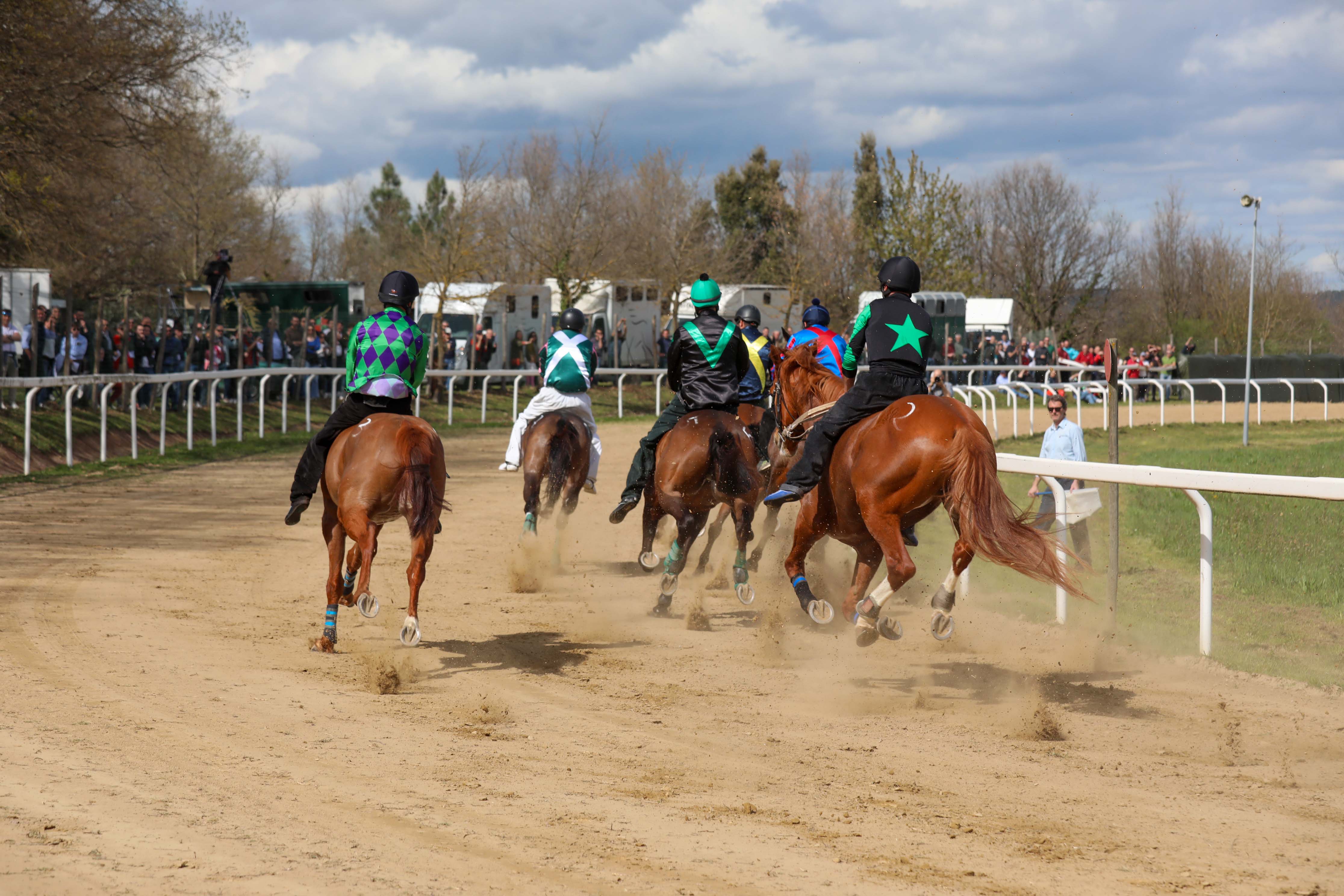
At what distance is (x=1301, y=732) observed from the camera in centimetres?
654

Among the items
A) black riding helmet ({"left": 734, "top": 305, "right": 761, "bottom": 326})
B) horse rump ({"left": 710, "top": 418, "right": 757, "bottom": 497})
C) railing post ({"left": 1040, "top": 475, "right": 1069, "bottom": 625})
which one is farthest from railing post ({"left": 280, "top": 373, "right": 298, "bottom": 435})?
railing post ({"left": 1040, "top": 475, "right": 1069, "bottom": 625})

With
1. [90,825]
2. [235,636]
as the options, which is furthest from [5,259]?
[90,825]

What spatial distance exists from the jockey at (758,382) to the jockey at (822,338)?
0.37 metres

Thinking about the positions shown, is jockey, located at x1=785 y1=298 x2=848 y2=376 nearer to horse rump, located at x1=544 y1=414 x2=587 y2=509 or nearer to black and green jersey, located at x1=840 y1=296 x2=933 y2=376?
black and green jersey, located at x1=840 y1=296 x2=933 y2=376

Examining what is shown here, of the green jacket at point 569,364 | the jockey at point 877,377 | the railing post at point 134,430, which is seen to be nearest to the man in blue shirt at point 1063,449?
the jockey at point 877,377

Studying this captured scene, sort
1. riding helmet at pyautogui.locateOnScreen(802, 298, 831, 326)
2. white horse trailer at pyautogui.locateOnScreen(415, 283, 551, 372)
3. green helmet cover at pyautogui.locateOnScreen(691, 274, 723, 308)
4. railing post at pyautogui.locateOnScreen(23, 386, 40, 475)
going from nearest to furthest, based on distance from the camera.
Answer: green helmet cover at pyautogui.locateOnScreen(691, 274, 723, 308)
riding helmet at pyautogui.locateOnScreen(802, 298, 831, 326)
railing post at pyautogui.locateOnScreen(23, 386, 40, 475)
white horse trailer at pyautogui.locateOnScreen(415, 283, 551, 372)

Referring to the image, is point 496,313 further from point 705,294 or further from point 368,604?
point 368,604

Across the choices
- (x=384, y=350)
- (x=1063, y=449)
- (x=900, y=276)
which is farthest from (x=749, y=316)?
(x=384, y=350)

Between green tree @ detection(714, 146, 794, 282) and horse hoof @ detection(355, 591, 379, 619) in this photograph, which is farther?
green tree @ detection(714, 146, 794, 282)

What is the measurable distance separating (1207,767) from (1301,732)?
100 cm

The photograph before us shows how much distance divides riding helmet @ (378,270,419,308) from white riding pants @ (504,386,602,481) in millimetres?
3326

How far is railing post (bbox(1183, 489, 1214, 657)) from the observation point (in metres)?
7.97

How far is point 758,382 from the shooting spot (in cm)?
1162

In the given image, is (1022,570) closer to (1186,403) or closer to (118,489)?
(118,489)
